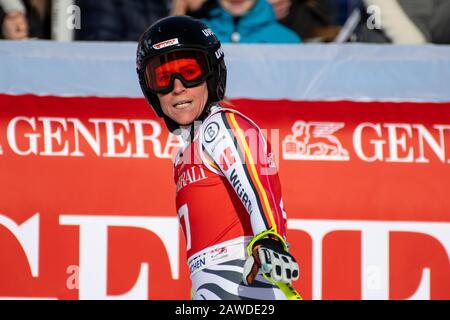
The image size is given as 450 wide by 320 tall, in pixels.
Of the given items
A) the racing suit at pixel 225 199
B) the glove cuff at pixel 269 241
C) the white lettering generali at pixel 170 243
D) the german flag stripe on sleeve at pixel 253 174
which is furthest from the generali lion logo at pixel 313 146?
the glove cuff at pixel 269 241

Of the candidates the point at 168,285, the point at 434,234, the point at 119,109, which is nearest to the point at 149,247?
the point at 168,285

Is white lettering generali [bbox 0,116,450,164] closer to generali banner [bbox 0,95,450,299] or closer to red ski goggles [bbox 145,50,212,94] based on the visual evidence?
generali banner [bbox 0,95,450,299]

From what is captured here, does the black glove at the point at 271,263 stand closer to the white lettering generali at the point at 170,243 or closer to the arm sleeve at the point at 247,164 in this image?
the arm sleeve at the point at 247,164

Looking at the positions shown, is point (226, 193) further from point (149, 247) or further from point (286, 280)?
point (149, 247)

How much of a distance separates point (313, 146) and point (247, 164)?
192 centimetres

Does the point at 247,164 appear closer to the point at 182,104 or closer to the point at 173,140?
the point at 182,104

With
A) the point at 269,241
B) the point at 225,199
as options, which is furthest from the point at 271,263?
the point at 225,199

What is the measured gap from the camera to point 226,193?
4340mm

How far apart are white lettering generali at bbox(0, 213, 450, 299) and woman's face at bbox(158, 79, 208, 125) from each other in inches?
60.2

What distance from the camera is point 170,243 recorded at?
5961 millimetres

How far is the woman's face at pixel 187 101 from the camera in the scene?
14.7ft

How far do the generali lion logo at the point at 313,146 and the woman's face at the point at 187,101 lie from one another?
1.55 meters

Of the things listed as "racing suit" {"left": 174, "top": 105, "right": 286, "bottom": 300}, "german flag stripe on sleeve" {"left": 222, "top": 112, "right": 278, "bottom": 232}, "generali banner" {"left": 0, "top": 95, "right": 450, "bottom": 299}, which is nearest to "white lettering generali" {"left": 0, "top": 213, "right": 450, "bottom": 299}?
"generali banner" {"left": 0, "top": 95, "right": 450, "bottom": 299}
